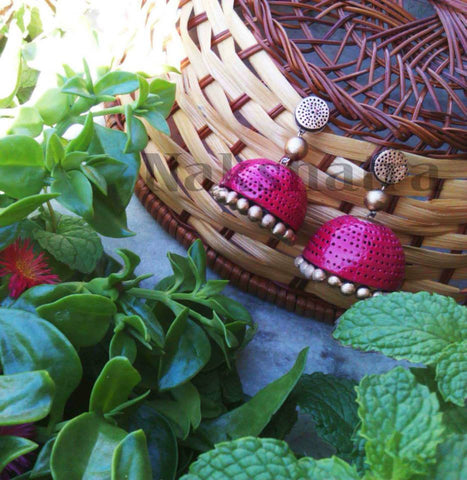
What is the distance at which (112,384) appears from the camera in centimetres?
46

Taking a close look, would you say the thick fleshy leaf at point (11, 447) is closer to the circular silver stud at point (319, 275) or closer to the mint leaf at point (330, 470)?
the mint leaf at point (330, 470)

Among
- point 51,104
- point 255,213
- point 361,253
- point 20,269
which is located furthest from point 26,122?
point 361,253

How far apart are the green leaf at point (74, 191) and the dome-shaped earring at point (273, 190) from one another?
0.17 m

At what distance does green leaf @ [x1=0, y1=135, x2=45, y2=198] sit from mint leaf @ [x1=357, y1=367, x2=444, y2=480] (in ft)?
1.00

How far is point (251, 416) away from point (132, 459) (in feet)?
0.56

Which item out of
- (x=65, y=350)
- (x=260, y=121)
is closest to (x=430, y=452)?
(x=65, y=350)

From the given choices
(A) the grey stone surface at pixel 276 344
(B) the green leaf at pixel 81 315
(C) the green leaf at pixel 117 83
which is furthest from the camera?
(A) the grey stone surface at pixel 276 344

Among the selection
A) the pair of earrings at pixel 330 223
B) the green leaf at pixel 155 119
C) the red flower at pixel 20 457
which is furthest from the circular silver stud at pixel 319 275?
the red flower at pixel 20 457

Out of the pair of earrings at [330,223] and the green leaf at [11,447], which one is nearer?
the green leaf at [11,447]

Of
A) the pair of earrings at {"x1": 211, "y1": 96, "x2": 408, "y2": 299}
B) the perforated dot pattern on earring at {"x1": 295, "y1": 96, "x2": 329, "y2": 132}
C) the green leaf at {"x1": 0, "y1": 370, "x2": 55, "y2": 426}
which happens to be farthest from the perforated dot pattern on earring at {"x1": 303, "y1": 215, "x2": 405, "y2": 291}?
the green leaf at {"x1": 0, "y1": 370, "x2": 55, "y2": 426}

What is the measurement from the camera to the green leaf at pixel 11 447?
0.41m

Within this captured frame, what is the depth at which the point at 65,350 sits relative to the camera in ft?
1.53

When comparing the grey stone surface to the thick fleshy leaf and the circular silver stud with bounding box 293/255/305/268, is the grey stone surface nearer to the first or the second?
the circular silver stud with bounding box 293/255/305/268

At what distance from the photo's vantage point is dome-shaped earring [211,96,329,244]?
628 millimetres
